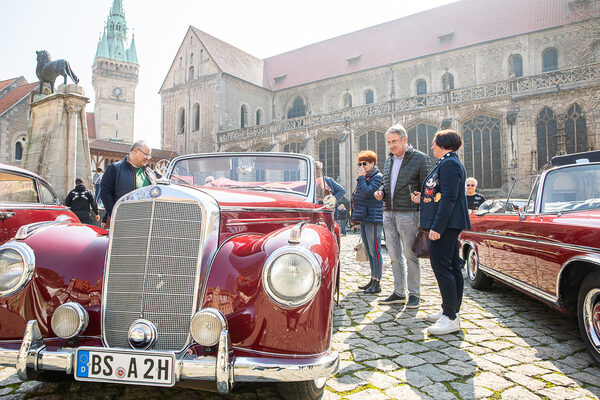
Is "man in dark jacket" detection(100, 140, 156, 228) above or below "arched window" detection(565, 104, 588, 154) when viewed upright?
below

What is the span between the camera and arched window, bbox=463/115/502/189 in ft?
68.9

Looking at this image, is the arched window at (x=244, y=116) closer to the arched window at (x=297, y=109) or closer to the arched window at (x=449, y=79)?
the arched window at (x=297, y=109)

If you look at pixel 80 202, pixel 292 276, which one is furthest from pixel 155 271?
pixel 80 202

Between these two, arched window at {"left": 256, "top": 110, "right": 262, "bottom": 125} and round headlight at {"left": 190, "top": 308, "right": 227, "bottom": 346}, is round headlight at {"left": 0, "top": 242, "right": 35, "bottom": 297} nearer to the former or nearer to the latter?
round headlight at {"left": 190, "top": 308, "right": 227, "bottom": 346}

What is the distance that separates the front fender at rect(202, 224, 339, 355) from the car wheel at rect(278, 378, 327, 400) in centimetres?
31

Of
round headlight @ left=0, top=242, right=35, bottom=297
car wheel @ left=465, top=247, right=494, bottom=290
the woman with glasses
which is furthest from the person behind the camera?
the woman with glasses

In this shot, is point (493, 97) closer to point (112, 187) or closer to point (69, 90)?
point (69, 90)

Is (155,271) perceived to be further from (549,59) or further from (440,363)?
(549,59)

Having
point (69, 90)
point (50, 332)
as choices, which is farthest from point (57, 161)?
point (50, 332)

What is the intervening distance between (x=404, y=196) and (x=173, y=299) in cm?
292

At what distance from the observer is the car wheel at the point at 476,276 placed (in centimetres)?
538

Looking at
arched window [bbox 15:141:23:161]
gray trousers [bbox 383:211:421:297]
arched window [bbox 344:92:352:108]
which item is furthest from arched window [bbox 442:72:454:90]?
arched window [bbox 15:141:23:161]

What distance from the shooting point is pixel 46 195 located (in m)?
5.60

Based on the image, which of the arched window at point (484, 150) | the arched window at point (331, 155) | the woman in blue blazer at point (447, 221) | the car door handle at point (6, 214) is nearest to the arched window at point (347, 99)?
the arched window at point (331, 155)
